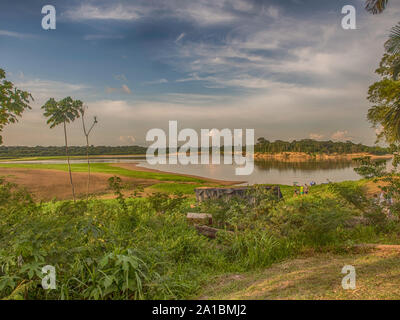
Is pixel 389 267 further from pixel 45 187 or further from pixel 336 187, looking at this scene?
pixel 45 187

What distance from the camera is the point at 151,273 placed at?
3.15m

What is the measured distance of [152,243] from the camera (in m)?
4.22

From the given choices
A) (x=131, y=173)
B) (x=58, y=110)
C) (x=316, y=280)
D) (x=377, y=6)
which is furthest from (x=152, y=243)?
(x=131, y=173)

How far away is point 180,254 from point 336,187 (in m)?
4.09

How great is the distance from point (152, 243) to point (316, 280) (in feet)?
8.27

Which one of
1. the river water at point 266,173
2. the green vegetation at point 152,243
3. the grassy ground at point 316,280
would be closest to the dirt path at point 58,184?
the river water at point 266,173

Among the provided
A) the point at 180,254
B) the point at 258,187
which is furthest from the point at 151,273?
the point at 258,187

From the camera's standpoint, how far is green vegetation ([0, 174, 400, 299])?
9.62ft

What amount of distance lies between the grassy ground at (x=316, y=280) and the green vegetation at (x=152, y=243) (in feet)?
1.04

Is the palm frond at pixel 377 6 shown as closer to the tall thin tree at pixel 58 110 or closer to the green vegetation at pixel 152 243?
the green vegetation at pixel 152 243

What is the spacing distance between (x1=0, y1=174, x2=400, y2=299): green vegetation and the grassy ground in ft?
1.04

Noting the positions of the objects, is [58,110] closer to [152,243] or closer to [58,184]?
[58,184]
